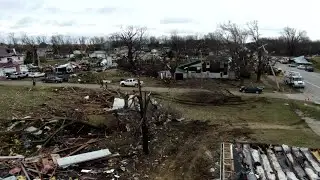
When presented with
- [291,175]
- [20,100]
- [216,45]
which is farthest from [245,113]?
[216,45]

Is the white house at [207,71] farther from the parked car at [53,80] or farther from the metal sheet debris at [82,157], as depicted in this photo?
the metal sheet debris at [82,157]

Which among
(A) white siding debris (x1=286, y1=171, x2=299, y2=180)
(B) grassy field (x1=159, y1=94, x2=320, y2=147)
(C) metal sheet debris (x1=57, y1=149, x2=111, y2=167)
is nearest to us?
(A) white siding debris (x1=286, y1=171, x2=299, y2=180)

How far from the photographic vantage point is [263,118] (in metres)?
26.8

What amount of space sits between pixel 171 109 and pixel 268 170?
502 inches

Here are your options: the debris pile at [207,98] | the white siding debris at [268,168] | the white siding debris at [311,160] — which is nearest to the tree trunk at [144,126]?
the white siding debris at [268,168]

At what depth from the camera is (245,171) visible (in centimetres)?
1570

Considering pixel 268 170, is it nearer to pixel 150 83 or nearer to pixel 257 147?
pixel 257 147

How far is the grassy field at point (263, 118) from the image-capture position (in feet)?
70.5

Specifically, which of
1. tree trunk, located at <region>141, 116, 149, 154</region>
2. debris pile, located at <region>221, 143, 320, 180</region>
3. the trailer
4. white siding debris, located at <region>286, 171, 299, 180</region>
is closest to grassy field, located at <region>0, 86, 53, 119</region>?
tree trunk, located at <region>141, 116, 149, 154</region>

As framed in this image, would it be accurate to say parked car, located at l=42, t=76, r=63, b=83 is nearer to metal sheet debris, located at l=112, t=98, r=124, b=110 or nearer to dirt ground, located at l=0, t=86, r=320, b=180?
dirt ground, located at l=0, t=86, r=320, b=180

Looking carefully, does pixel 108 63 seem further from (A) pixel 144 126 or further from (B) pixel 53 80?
(A) pixel 144 126

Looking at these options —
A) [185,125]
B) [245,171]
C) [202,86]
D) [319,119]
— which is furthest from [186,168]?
[202,86]

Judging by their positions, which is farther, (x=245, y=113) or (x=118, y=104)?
(x=245, y=113)

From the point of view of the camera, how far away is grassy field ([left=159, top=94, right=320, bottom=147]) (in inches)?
846
